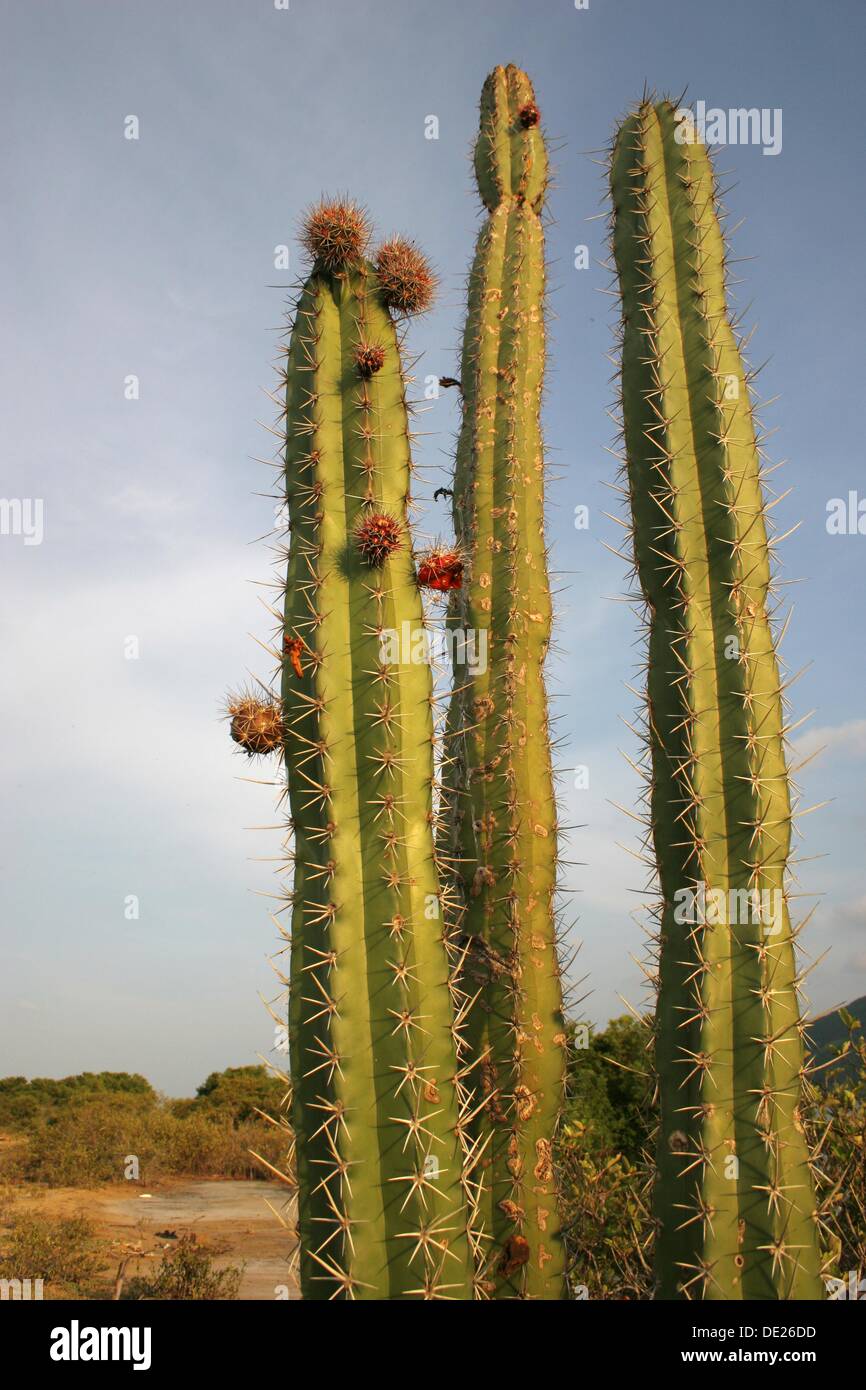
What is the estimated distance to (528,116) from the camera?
629cm

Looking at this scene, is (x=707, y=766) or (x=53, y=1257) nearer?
(x=707, y=766)

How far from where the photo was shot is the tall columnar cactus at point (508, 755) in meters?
4.21

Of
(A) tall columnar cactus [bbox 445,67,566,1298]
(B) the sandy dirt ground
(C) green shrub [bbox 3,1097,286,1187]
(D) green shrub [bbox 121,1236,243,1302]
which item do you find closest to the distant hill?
(A) tall columnar cactus [bbox 445,67,566,1298]

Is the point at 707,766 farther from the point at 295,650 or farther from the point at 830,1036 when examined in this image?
the point at 830,1036

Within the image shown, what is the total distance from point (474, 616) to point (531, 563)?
48cm

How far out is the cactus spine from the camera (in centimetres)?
324

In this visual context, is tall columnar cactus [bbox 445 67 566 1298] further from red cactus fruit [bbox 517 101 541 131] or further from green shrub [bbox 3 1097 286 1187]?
green shrub [bbox 3 1097 286 1187]

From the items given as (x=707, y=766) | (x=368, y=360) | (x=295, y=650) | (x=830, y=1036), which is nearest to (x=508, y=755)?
(x=707, y=766)

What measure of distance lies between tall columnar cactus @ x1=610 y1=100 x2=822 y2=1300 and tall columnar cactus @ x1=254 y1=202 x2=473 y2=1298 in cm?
95

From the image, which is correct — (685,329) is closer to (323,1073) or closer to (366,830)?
(366,830)

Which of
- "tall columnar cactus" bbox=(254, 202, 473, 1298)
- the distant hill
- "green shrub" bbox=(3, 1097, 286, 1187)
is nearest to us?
"tall columnar cactus" bbox=(254, 202, 473, 1298)

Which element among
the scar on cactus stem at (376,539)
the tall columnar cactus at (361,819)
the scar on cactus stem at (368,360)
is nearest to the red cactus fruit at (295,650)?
the tall columnar cactus at (361,819)

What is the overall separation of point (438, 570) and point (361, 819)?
116 centimetres
